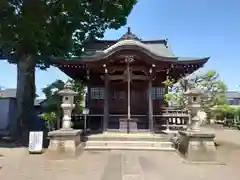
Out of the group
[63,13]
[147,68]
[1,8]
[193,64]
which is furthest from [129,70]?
[1,8]

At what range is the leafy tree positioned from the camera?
47.4ft

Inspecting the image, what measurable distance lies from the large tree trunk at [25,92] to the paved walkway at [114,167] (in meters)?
5.35

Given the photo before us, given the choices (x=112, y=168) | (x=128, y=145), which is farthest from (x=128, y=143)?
(x=112, y=168)

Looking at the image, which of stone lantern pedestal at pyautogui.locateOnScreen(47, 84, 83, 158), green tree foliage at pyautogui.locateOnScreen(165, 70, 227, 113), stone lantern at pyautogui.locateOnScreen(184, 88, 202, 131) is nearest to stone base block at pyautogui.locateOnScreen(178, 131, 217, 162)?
stone lantern at pyautogui.locateOnScreen(184, 88, 202, 131)

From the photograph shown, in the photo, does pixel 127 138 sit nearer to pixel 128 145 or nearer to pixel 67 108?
pixel 128 145

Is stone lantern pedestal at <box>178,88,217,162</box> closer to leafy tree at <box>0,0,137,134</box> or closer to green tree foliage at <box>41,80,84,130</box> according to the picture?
green tree foliage at <box>41,80,84,130</box>

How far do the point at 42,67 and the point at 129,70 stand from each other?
641cm

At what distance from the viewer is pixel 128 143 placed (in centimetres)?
1263

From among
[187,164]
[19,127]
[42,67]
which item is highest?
[42,67]

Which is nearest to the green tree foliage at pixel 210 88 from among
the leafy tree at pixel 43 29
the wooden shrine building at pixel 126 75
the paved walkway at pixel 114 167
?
the wooden shrine building at pixel 126 75

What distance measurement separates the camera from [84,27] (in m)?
17.5

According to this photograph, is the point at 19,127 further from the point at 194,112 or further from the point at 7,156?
the point at 194,112

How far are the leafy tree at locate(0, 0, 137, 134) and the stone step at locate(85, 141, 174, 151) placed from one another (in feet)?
19.7

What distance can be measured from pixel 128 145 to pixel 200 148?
3496 mm
